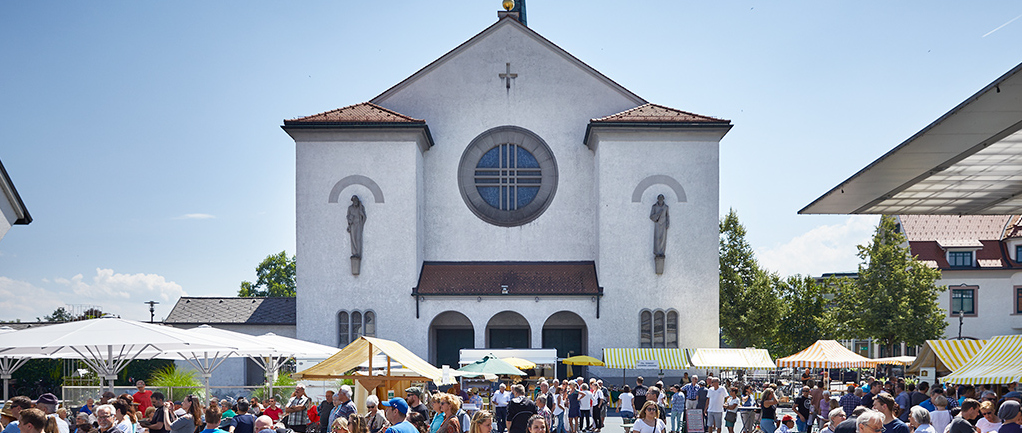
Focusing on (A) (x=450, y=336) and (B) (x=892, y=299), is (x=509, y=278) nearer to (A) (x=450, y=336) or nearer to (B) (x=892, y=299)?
(A) (x=450, y=336)

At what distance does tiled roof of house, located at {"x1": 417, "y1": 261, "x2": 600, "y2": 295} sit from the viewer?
3603 cm

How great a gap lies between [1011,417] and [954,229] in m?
50.8

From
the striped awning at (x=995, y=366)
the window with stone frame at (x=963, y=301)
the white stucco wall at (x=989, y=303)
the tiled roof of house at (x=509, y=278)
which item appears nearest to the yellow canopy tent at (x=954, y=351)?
the striped awning at (x=995, y=366)

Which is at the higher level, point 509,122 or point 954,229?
point 509,122

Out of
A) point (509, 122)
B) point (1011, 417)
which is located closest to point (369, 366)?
point (1011, 417)

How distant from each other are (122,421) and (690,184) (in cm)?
2787

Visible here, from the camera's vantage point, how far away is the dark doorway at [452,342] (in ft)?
126

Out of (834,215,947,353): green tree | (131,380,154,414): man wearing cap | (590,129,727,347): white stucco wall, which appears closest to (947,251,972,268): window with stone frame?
(834,215,947,353): green tree

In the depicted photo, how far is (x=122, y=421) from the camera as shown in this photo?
12.3 metres

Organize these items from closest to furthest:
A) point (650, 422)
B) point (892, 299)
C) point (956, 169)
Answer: point (650, 422), point (956, 169), point (892, 299)

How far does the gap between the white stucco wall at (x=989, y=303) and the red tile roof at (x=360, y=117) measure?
1413 inches

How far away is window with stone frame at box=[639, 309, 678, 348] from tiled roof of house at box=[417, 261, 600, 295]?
94.6 inches

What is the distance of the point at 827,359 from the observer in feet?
94.2

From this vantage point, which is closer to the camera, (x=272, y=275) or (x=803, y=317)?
(x=803, y=317)
